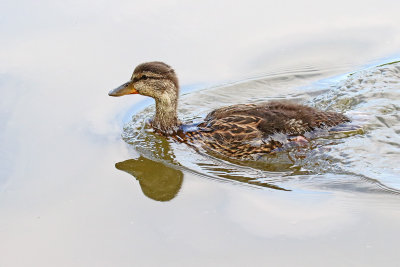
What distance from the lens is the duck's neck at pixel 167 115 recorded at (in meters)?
7.51

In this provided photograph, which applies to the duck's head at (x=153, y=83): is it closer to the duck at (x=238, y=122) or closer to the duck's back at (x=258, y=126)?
the duck at (x=238, y=122)

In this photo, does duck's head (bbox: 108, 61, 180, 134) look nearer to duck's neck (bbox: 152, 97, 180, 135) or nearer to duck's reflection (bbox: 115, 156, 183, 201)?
duck's neck (bbox: 152, 97, 180, 135)

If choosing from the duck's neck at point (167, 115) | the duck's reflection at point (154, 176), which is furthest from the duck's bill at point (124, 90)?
the duck's reflection at point (154, 176)

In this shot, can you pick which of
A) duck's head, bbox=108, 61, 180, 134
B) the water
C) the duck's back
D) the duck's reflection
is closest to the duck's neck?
duck's head, bbox=108, 61, 180, 134

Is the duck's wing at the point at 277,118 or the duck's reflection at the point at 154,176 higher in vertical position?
the duck's wing at the point at 277,118

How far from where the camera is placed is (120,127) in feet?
24.9

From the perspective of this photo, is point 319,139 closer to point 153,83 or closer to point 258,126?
point 258,126

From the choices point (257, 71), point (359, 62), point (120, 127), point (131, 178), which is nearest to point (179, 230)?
point (131, 178)

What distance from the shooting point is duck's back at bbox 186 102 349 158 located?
6.91 meters

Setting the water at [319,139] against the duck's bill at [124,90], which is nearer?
the water at [319,139]

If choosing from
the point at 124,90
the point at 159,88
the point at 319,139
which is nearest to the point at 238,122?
the point at 319,139

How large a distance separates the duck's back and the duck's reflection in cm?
62

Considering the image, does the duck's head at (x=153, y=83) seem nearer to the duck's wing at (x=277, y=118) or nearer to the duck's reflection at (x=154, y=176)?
the duck's wing at (x=277, y=118)

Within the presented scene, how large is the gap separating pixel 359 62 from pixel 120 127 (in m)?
3.32
